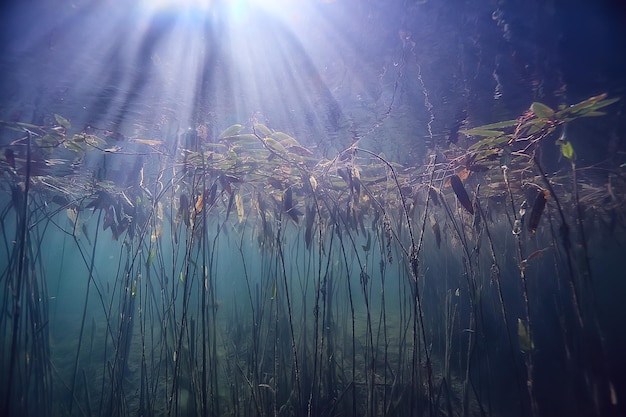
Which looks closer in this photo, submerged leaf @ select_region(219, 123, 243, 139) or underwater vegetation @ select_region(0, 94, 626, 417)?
underwater vegetation @ select_region(0, 94, 626, 417)

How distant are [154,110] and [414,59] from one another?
3.55 m

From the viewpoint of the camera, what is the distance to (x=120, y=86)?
4.07 metres

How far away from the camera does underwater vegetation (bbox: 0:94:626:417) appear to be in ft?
8.98

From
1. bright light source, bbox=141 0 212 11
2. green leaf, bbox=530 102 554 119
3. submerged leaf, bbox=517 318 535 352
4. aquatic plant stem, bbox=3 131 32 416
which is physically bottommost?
submerged leaf, bbox=517 318 535 352

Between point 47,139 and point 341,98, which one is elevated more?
point 341,98

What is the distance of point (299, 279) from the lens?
504 cm

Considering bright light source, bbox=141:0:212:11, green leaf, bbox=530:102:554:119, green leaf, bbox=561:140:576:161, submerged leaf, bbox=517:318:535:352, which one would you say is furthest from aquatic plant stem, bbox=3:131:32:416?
green leaf, bbox=530:102:554:119

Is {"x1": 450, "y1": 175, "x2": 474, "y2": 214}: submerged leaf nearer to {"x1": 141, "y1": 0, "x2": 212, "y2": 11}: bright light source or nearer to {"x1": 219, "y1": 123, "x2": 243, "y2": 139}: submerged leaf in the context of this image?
{"x1": 219, "y1": 123, "x2": 243, "y2": 139}: submerged leaf

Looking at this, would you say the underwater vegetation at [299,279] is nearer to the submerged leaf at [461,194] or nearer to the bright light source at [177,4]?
the submerged leaf at [461,194]

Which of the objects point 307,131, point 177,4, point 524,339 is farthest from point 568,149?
point 307,131

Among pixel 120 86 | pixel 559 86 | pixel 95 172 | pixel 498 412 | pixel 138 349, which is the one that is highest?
pixel 95 172

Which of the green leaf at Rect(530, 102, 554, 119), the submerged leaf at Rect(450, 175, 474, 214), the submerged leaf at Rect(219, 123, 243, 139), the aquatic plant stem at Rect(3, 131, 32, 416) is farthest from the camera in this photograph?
the submerged leaf at Rect(219, 123, 243, 139)

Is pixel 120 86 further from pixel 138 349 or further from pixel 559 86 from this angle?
pixel 138 349

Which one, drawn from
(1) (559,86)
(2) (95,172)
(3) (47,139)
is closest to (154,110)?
(3) (47,139)
